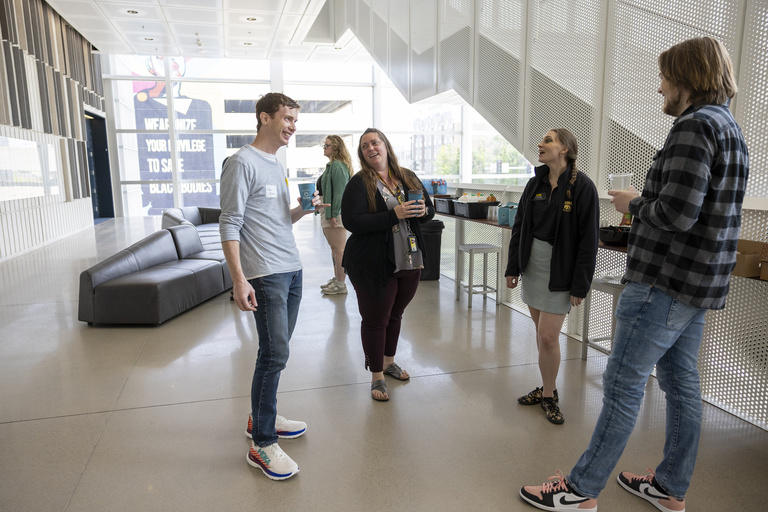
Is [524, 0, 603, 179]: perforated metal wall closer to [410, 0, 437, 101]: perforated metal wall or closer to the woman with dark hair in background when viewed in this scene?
the woman with dark hair in background

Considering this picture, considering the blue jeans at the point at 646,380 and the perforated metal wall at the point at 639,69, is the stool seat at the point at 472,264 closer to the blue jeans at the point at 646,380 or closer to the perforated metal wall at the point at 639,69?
the perforated metal wall at the point at 639,69

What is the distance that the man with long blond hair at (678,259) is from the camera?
5.49ft

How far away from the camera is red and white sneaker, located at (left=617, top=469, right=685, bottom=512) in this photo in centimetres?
214

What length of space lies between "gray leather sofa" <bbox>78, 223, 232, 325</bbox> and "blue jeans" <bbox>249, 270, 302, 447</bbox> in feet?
9.11

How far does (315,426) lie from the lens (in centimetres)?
296

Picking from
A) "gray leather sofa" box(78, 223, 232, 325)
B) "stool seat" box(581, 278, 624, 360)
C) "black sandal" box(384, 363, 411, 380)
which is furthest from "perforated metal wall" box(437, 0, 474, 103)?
"black sandal" box(384, 363, 411, 380)

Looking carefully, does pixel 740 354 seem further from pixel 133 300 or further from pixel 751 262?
pixel 133 300

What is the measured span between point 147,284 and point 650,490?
420cm

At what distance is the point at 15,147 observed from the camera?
8789 mm

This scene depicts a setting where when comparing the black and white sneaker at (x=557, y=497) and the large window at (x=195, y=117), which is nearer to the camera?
the black and white sneaker at (x=557, y=497)

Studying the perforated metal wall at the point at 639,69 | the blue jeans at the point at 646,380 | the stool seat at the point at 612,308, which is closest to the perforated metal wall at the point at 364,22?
the perforated metal wall at the point at 639,69

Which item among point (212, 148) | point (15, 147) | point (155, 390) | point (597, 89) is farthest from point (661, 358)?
point (212, 148)

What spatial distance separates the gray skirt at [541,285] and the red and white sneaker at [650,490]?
89 cm

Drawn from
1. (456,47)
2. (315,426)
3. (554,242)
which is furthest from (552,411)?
(456,47)
